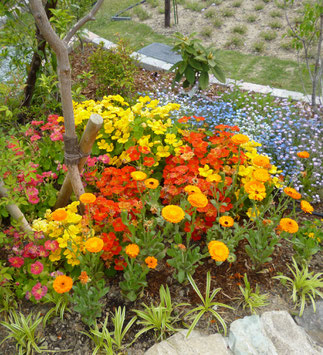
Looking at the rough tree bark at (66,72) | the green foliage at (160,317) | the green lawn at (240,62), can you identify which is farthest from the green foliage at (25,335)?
the green lawn at (240,62)

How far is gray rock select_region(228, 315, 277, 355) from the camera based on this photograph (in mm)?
1963

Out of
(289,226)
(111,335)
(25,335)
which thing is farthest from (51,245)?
(289,226)

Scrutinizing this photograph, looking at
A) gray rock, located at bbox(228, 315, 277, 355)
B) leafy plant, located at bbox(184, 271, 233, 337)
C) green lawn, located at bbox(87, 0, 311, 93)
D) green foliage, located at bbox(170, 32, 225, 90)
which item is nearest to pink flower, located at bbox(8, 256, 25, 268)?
leafy plant, located at bbox(184, 271, 233, 337)

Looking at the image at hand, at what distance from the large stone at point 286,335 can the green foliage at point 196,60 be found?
3111mm

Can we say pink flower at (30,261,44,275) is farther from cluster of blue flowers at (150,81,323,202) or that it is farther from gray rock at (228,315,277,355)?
cluster of blue flowers at (150,81,323,202)

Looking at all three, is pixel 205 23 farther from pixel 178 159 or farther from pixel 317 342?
pixel 317 342

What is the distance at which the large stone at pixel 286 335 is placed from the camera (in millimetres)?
2006

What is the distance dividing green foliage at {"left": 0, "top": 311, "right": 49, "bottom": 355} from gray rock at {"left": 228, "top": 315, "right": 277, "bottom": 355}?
1142 mm

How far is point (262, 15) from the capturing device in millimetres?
7594

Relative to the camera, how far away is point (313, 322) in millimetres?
2158

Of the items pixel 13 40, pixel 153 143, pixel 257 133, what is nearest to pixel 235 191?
pixel 153 143

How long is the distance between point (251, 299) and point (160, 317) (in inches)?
24.9

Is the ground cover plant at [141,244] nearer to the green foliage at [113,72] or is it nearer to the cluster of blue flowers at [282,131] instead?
the cluster of blue flowers at [282,131]

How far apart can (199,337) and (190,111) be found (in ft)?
8.72
